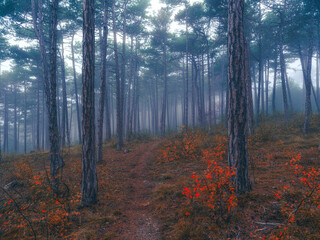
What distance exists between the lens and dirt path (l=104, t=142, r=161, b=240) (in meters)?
3.61

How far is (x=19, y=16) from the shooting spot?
1302 centimetres

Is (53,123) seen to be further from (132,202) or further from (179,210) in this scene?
(179,210)

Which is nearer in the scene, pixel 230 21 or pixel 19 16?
pixel 230 21

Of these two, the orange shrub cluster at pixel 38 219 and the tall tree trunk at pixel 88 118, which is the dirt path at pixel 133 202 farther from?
the orange shrub cluster at pixel 38 219

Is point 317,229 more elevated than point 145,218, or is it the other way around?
point 317,229

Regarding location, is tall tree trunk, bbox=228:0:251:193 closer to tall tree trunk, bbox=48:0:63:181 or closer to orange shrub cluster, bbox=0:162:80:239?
orange shrub cluster, bbox=0:162:80:239

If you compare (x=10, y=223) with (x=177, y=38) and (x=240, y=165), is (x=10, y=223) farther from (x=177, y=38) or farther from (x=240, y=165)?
(x=177, y=38)

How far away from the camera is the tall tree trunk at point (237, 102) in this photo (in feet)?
13.8

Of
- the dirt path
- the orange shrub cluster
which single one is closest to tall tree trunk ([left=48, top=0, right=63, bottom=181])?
the orange shrub cluster

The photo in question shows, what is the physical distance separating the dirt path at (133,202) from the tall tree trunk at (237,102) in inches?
98.0

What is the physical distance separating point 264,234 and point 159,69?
2555 centimetres

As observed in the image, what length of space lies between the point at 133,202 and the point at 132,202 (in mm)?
32

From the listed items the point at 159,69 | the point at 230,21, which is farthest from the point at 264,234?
the point at 159,69

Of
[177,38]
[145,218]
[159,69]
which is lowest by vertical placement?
[145,218]
